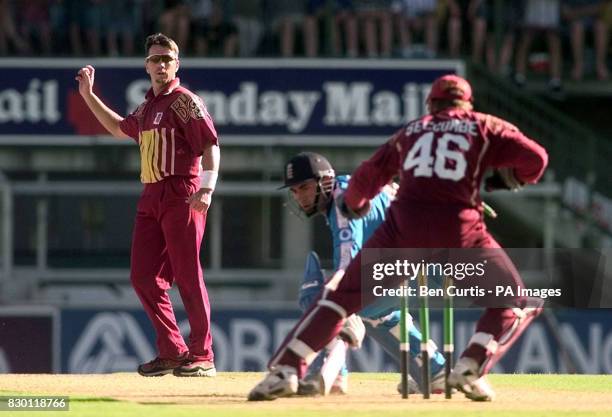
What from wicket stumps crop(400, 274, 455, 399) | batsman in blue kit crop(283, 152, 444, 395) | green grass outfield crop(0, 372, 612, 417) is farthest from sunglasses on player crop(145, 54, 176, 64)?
wicket stumps crop(400, 274, 455, 399)

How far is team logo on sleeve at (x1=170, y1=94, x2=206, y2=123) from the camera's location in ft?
39.6

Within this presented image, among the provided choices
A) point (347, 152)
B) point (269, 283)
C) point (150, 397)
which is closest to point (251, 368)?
point (269, 283)

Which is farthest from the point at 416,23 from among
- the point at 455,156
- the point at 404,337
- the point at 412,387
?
the point at 455,156

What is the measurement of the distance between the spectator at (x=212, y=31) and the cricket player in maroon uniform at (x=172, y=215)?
1107 centimetres

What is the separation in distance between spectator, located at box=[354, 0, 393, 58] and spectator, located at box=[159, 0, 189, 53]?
7.38 ft

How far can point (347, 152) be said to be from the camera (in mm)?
23219

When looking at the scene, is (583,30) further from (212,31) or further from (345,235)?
(345,235)

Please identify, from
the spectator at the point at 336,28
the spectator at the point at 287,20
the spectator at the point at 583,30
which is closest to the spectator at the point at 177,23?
the spectator at the point at 287,20

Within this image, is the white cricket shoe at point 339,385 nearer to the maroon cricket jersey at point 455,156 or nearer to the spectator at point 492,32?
the maroon cricket jersey at point 455,156

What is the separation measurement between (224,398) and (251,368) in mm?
8504

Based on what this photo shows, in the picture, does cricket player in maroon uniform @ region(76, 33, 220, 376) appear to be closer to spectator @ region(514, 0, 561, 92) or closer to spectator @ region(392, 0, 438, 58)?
spectator @ region(392, 0, 438, 58)

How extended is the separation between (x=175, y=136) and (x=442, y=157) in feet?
8.17

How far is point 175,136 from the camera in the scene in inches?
476

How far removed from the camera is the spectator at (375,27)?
76.3 feet
